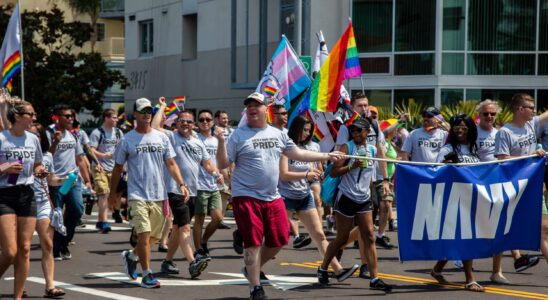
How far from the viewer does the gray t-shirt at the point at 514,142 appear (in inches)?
479

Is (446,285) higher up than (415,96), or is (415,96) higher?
(415,96)

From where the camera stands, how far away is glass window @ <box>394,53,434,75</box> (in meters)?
32.1

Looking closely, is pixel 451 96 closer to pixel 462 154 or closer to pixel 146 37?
pixel 146 37

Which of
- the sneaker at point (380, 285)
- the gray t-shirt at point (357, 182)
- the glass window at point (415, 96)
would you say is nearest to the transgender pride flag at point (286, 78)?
the gray t-shirt at point (357, 182)

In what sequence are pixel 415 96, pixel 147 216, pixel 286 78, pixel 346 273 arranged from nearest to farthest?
pixel 346 273 → pixel 147 216 → pixel 286 78 → pixel 415 96

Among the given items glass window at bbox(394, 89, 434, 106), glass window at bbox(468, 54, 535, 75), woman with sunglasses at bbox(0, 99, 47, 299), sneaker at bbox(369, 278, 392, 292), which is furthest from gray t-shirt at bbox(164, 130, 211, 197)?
glass window at bbox(468, 54, 535, 75)

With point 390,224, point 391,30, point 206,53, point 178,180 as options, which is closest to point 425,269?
point 178,180

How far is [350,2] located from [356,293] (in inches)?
916

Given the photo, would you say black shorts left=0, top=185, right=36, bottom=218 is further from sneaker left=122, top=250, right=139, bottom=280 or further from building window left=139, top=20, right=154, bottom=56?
building window left=139, top=20, right=154, bottom=56

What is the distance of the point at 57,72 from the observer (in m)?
47.2

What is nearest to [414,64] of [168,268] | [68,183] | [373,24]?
[373,24]

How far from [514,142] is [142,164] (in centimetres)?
398

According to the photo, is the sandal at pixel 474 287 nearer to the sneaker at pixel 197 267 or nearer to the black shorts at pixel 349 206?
the black shorts at pixel 349 206

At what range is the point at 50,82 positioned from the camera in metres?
46.6
